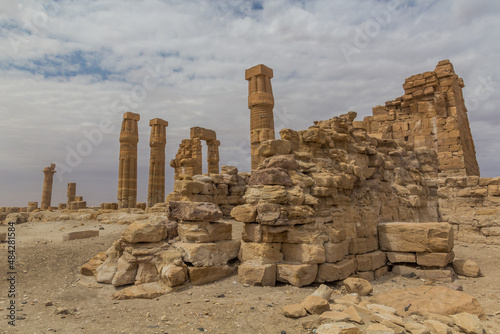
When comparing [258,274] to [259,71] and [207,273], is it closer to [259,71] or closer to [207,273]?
[207,273]

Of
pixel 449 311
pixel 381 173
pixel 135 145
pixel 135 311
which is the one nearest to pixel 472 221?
pixel 381 173

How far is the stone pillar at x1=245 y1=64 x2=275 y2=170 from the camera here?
13.8 m

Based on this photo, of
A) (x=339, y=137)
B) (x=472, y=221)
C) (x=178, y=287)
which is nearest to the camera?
(x=178, y=287)

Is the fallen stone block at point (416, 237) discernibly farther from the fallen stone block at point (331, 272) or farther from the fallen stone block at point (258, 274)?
the fallen stone block at point (258, 274)

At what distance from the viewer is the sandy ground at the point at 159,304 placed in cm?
324

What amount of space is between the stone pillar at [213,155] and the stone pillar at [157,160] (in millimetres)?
3647

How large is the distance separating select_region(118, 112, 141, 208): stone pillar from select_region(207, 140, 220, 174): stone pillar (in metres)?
5.26

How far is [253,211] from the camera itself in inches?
193

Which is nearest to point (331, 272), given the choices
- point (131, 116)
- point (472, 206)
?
point (472, 206)

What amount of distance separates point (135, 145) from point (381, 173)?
19001mm

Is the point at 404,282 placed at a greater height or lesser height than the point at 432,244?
lesser

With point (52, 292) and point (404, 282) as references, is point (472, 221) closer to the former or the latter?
point (404, 282)

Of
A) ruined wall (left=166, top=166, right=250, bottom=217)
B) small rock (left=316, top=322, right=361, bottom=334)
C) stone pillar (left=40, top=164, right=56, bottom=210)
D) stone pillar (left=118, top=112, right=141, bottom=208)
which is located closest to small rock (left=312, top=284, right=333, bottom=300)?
small rock (left=316, top=322, right=361, bottom=334)

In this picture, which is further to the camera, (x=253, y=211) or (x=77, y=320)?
(x=253, y=211)
